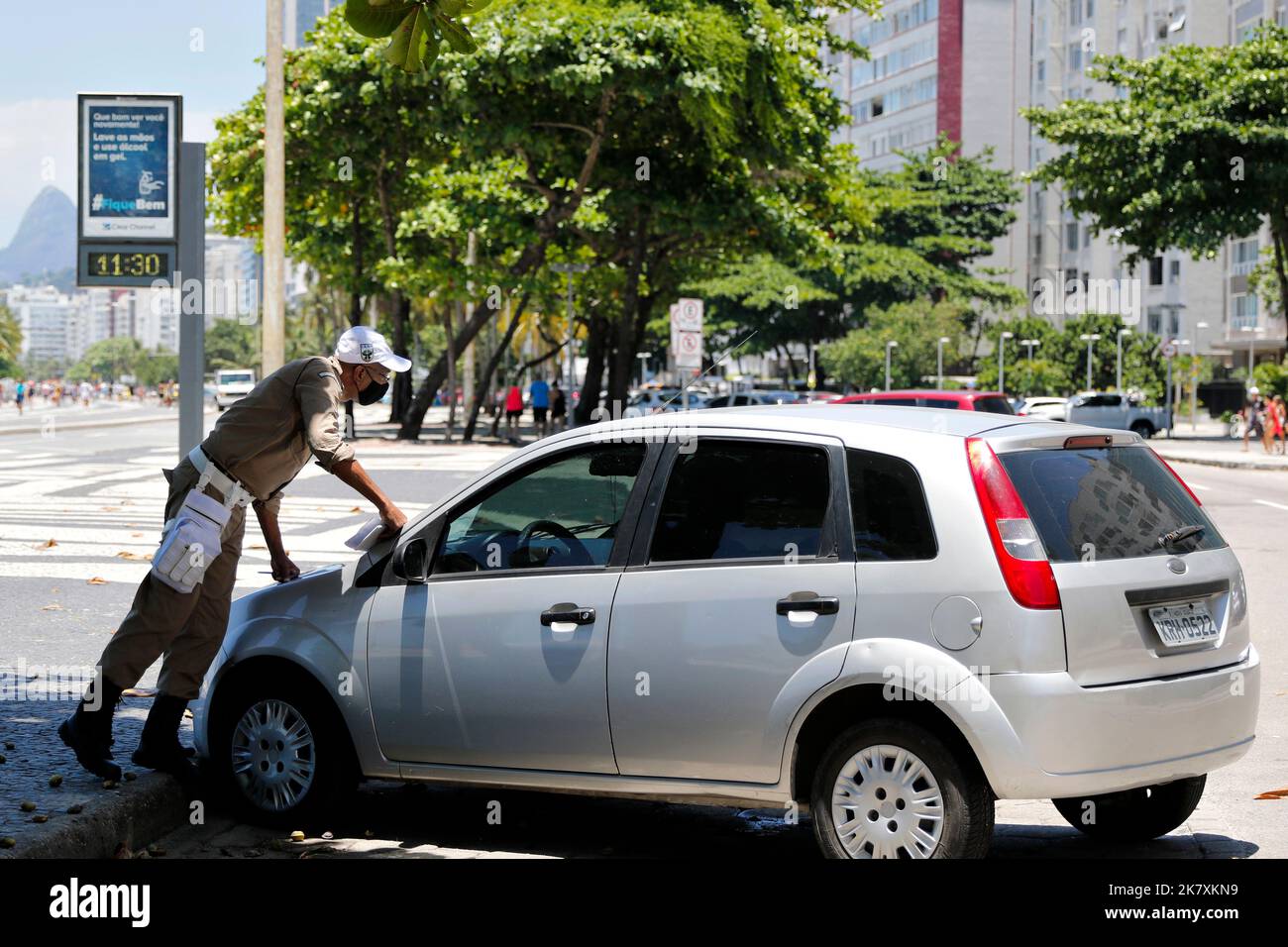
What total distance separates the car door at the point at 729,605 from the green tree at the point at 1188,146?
40291 millimetres

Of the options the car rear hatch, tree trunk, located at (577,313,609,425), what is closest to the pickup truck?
tree trunk, located at (577,313,609,425)

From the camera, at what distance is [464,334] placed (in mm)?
37750

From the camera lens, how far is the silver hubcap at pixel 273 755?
5.93 m

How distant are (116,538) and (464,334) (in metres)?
23.4

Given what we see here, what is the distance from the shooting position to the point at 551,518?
5.73 meters

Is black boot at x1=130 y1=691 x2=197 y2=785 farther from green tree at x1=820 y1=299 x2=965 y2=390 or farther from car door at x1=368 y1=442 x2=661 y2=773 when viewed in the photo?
green tree at x1=820 y1=299 x2=965 y2=390

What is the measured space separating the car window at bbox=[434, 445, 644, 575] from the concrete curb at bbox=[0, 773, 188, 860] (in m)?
1.39

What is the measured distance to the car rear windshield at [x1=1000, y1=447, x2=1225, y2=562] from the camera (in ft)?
16.4

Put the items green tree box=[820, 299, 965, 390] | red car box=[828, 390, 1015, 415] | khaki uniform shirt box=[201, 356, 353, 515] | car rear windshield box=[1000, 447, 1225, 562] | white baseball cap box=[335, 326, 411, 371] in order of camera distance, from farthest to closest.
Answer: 1. green tree box=[820, 299, 965, 390]
2. red car box=[828, 390, 1015, 415]
3. white baseball cap box=[335, 326, 411, 371]
4. khaki uniform shirt box=[201, 356, 353, 515]
5. car rear windshield box=[1000, 447, 1225, 562]

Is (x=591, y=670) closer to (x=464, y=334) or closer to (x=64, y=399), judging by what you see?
(x=464, y=334)

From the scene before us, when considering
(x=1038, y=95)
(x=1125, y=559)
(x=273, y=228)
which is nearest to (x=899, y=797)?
(x=1125, y=559)

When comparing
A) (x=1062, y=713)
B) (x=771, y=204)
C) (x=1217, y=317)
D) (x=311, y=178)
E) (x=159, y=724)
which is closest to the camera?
(x=1062, y=713)

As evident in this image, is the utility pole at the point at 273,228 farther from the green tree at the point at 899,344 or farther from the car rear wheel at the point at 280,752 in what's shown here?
the green tree at the point at 899,344
